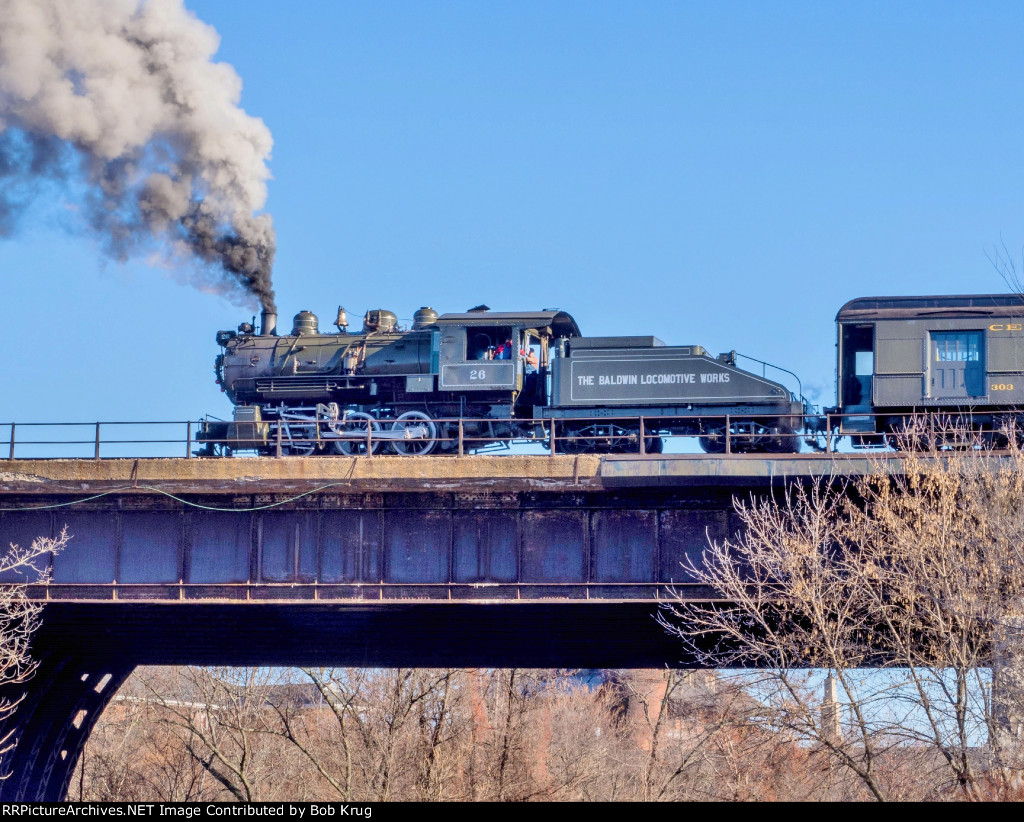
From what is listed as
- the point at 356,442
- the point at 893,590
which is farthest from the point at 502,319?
the point at 893,590

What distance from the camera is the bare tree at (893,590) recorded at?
1692 centimetres

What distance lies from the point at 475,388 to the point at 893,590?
10524mm

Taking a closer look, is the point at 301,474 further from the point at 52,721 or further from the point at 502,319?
the point at 52,721

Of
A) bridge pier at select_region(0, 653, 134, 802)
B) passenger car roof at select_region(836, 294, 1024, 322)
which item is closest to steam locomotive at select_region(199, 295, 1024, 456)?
passenger car roof at select_region(836, 294, 1024, 322)

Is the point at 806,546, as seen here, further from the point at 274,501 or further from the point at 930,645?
the point at 274,501

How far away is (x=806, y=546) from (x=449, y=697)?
18.6m

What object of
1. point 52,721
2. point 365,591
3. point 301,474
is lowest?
point 52,721

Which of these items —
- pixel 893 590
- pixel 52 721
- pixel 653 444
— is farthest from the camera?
pixel 52 721

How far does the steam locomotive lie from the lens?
23594mm

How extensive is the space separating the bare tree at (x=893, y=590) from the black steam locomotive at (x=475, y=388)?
4.22 m

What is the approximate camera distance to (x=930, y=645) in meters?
17.5

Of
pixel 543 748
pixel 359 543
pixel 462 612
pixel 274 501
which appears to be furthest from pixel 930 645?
pixel 543 748

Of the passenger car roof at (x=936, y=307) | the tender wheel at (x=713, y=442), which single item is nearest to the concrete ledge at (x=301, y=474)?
the tender wheel at (x=713, y=442)

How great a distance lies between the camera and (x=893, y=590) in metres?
18.5
